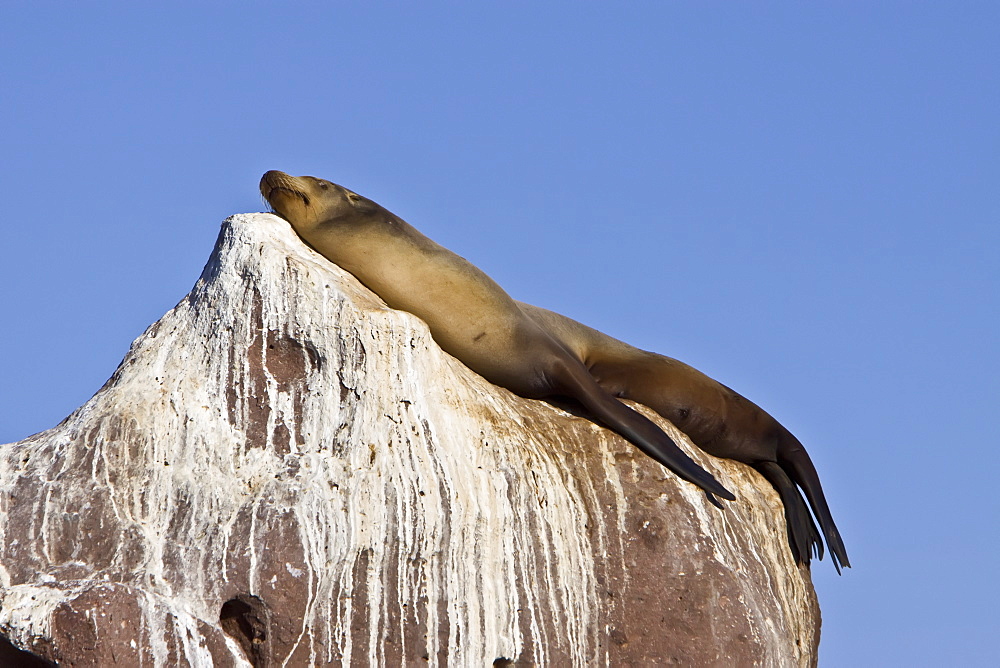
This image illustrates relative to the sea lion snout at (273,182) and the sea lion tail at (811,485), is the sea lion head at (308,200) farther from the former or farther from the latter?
the sea lion tail at (811,485)

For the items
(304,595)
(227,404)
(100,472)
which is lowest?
(304,595)

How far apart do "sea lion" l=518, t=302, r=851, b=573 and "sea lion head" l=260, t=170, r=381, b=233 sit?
4.64 ft

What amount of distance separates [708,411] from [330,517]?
3361mm


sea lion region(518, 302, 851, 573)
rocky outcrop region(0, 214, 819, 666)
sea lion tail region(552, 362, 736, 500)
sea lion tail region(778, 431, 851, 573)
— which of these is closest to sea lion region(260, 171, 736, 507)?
sea lion tail region(552, 362, 736, 500)

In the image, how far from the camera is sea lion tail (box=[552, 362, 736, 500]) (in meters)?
7.38

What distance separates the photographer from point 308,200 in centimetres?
770

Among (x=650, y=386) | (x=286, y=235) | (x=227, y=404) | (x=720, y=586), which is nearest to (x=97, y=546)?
(x=227, y=404)

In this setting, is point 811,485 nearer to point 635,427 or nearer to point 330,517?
point 635,427

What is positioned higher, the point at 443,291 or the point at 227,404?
the point at 443,291

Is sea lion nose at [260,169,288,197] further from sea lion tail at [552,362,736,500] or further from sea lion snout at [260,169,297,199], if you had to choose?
sea lion tail at [552,362,736,500]

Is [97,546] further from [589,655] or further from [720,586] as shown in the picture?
[720,586]

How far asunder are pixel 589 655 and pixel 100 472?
270 cm

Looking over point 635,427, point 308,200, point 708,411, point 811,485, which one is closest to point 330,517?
point 635,427

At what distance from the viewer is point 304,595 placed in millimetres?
6047
